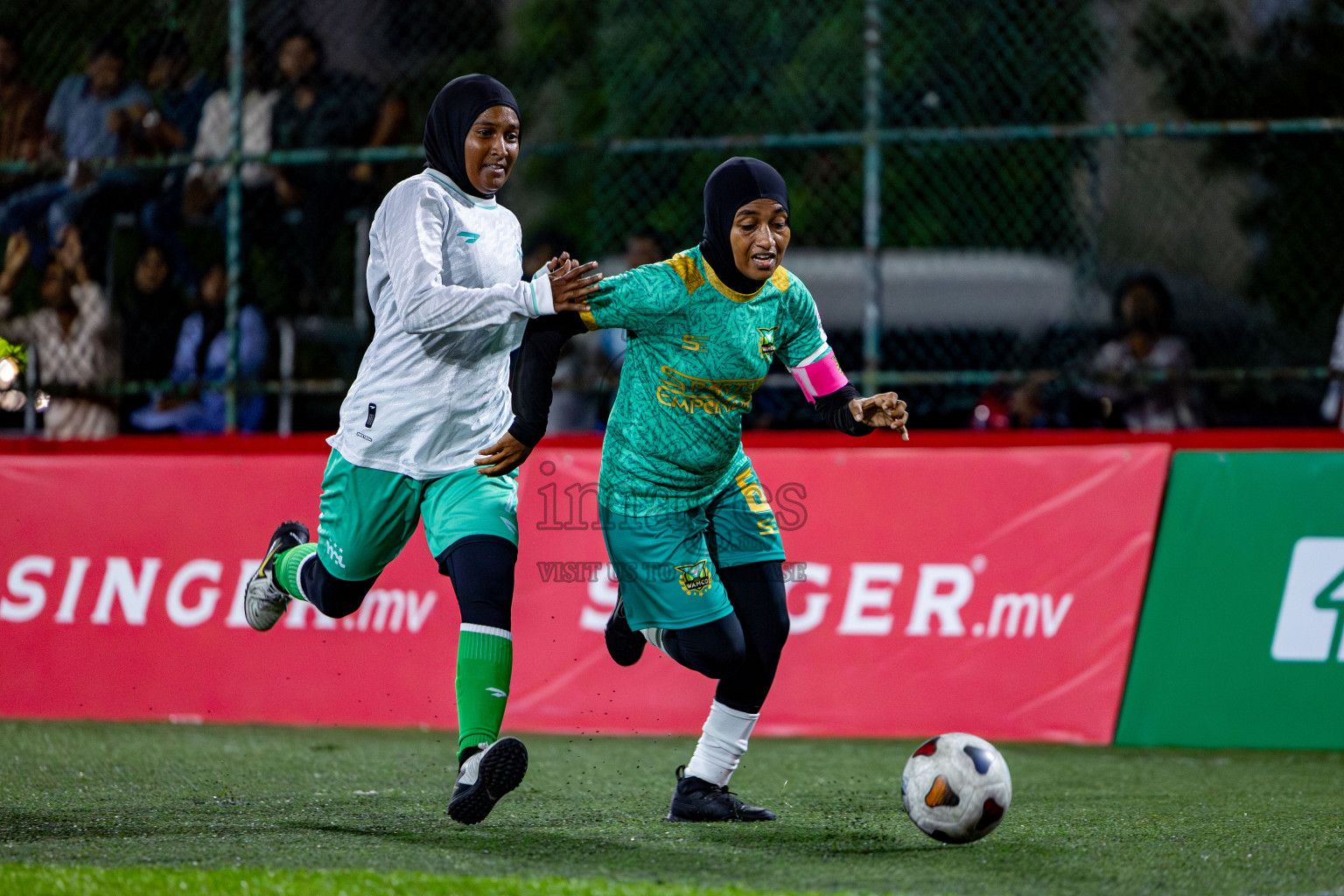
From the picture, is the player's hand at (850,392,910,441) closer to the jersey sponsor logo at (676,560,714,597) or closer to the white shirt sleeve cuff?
the jersey sponsor logo at (676,560,714,597)

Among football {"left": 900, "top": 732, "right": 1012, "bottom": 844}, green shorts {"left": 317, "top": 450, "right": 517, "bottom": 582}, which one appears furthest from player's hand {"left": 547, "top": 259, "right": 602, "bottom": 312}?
football {"left": 900, "top": 732, "right": 1012, "bottom": 844}

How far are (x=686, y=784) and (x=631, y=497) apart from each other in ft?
3.13

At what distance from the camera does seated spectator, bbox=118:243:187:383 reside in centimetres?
919

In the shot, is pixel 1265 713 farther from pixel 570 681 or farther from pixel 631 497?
pixel 631 497

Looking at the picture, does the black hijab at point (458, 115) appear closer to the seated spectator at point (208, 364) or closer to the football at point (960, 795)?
the football at point (960, 795)

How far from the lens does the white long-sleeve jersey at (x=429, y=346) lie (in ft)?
15.6

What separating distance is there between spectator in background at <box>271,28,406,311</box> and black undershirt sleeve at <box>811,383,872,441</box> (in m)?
4.81

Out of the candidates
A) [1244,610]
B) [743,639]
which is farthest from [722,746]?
[1244,610]

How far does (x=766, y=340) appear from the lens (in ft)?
16.0

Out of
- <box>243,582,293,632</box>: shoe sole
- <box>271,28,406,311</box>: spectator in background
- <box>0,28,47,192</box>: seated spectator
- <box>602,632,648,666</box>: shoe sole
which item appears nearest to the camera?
<box>602,632,648,666</box>: shoe sole

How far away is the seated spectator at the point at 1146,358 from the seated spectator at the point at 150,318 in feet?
17.3

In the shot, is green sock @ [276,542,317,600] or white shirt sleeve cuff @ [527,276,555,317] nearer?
white shirt sleeve cuff @ [527,276,555,317]

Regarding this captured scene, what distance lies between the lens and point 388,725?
25.1ft

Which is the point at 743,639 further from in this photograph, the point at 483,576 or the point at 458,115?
the point at 458,115
